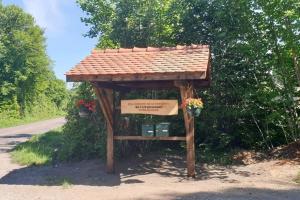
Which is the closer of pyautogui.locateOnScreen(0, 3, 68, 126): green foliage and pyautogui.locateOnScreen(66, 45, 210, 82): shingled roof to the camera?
pyautogui.locateOnScreen(66, 45, 210, 82): shingled roof

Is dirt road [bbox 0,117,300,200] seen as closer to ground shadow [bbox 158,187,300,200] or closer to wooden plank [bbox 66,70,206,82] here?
ground shadow [bbox 158,187,300,200]

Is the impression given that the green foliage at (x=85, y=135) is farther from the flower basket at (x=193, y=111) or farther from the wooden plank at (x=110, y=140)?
the flower basket at (x=193, y=111)

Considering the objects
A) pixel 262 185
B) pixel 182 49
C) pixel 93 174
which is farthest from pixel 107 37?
pixel 262 185

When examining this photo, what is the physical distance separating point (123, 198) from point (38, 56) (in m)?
32.2

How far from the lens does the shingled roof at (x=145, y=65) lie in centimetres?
952

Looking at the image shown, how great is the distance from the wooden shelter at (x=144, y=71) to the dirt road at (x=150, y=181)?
0.71m

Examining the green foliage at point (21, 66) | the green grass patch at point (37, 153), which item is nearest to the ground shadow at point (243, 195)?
the green grass patch at point (37, 153)

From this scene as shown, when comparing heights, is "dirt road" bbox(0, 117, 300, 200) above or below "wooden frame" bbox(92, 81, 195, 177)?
below

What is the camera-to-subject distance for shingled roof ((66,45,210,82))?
9.52 m

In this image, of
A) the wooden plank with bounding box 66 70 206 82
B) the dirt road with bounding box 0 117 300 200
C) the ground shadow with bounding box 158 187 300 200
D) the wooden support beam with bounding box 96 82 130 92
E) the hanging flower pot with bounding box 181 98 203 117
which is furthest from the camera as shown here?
the wooden support beam with bounding box 96 82 130 92

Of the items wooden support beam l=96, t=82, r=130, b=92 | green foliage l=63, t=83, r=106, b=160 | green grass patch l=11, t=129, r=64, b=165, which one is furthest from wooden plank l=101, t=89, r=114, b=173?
green grass patch l=11, t=129, r=64, b=165

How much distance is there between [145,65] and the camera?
32.8ft

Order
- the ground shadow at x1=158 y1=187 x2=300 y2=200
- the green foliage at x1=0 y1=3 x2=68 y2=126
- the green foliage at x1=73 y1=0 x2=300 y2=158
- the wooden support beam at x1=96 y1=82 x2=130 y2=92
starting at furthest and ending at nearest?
the green foliage at x1=0 y1=3 x2=68 y2=126
the green foliage at x1=73 y1=0 x2=300 y2=158
the wooden support beam at x1=96 y1=82 x2=130 y2=92
the ground shadow at x1=158 y1=187 x2=300 y2=200

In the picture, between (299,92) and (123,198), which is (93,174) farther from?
(299,92)
